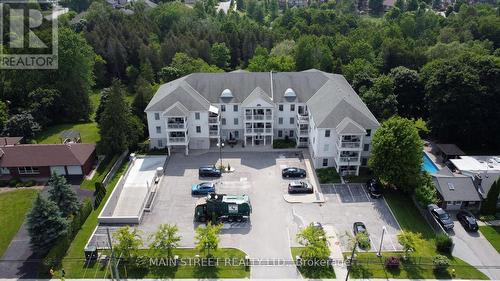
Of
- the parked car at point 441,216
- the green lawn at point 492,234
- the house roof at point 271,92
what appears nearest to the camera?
the green lawn at point 492,234

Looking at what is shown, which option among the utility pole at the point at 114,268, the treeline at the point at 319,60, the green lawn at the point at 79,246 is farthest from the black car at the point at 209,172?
the utility pole at the point at 114,268

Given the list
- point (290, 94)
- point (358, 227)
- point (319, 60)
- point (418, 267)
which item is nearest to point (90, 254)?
point (358, 227)

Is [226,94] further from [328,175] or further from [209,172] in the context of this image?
[328,175]

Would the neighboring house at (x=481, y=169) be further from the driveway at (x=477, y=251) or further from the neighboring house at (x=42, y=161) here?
the neighboring house at (x=42, y=161)

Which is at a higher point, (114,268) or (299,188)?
(299,188)

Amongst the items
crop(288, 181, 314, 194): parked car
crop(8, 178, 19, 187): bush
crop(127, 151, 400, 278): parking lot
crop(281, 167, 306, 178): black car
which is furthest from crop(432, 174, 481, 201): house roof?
crop(8, 178, 19, 187): bush

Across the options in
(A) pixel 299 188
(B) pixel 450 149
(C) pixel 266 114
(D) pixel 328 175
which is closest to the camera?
(A) pixel 299 188

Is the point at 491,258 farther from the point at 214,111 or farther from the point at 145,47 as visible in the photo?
the point at 145,47
